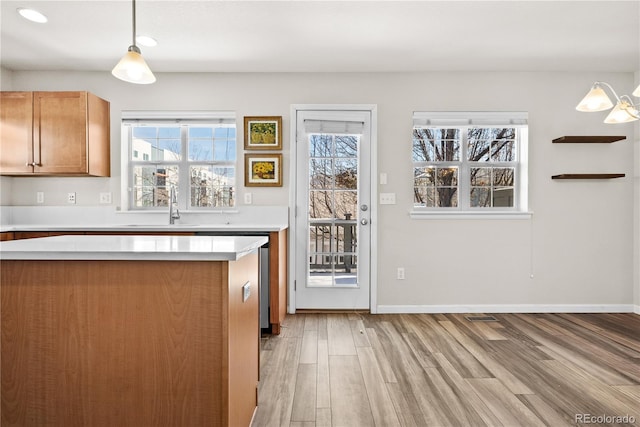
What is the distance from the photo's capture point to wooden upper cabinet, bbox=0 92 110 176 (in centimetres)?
330

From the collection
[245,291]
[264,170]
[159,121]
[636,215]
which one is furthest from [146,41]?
[636,215]

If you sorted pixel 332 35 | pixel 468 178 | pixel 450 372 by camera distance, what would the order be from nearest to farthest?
pixel 450 372
pixel 332 35
pixel 468 178

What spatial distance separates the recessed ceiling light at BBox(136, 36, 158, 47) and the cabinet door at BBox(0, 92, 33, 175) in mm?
1210

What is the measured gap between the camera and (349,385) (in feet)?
7.02

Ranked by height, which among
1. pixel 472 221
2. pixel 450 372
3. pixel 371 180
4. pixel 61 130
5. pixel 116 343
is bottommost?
pixel 450 372

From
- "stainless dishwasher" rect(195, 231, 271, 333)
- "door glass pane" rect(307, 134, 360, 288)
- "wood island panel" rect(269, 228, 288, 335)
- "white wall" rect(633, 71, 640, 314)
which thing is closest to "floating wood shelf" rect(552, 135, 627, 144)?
"white wall" rect(633, 71, 640, 314)

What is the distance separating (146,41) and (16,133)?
1522 millimetres

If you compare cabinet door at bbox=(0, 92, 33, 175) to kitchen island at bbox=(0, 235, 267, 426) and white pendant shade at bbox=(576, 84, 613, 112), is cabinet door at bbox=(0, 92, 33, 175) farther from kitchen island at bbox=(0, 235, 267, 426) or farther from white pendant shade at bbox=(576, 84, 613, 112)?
white pendant shade at bbox=(576, 84, 613, 112)

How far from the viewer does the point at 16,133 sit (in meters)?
3.31

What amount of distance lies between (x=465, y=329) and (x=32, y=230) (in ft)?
12.2

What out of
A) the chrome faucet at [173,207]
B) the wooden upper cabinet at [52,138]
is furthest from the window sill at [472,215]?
the wooden upper cabinet at [52,138]

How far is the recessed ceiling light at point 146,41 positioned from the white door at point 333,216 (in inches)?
54.6

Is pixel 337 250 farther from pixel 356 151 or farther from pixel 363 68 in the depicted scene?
pixel 363 68

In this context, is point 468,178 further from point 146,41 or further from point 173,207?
point 146,41
